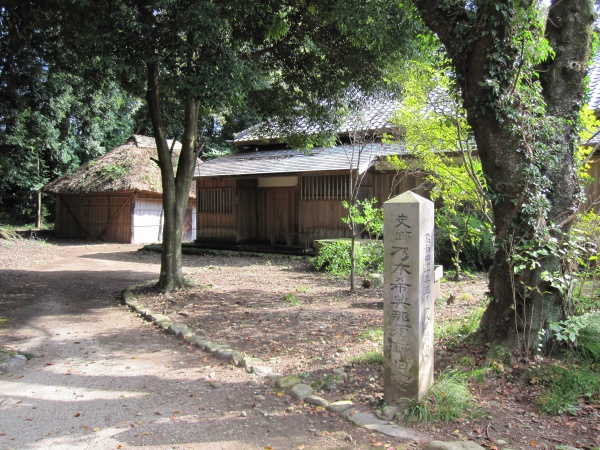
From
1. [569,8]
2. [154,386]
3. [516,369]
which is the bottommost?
[154,386]

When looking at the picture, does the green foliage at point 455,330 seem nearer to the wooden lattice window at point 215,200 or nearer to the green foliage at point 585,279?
the green foliage at point 585,279

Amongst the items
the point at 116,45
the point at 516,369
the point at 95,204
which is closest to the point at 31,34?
the point at 116,45

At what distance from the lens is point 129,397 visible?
477 centimetres

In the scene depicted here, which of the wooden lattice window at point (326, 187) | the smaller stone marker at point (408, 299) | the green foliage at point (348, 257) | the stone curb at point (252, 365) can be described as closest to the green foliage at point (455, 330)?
the smaller stone marker at point (408, 299)

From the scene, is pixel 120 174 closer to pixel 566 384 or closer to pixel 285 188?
pixel 285 188

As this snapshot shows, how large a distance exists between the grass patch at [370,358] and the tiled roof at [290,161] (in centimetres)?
828

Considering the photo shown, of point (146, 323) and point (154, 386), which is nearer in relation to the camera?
point (154, 386)

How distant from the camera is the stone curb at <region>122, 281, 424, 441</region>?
3.92 m

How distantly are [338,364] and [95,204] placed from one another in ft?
77.7

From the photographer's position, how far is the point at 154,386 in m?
5.07

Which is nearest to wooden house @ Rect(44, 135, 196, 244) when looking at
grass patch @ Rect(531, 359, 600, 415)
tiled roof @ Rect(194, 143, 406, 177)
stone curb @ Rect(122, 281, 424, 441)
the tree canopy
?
tiled roof @ Rect(194, 143, 406, 177)

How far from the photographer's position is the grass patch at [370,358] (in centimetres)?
535

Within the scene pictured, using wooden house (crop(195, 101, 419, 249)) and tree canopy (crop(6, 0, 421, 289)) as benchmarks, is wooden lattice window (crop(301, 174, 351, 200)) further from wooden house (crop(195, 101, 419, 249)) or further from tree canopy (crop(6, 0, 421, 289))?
tree canopy (crop(6, 0, 421, 289))

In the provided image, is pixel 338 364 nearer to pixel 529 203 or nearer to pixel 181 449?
pixel 181 449
